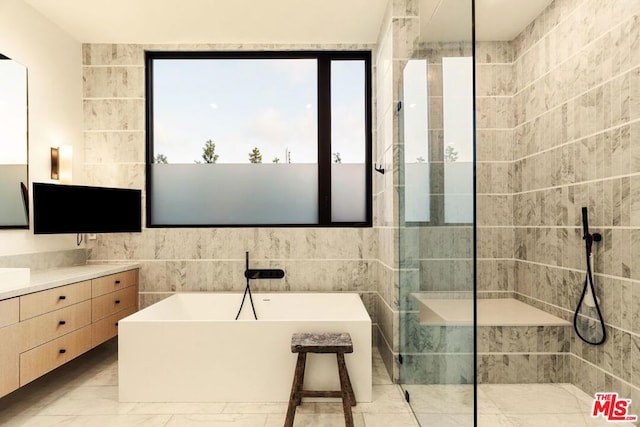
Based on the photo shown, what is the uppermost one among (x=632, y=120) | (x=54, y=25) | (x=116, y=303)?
(x=54, y=25)

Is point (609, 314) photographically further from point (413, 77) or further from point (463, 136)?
point (413, 77)

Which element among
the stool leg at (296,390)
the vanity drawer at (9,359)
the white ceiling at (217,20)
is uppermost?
the white ceiling at (217,20)

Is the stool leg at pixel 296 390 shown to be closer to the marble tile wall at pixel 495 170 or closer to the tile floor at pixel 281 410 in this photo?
the tile floor at pixel 281 410

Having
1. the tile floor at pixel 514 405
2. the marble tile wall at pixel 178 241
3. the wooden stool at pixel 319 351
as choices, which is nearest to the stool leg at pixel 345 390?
the wooden stool at pixel 319 351

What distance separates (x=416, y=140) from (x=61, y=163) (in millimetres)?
2822

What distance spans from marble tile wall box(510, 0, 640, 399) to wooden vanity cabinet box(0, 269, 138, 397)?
3.40 meters

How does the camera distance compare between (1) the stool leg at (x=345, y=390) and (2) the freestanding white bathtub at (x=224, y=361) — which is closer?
(1) the stool leg at (x=345, y=390)

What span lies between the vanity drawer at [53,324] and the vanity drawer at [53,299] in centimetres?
3

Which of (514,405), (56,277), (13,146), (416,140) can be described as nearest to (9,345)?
(56,277)

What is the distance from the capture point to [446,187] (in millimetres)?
1710

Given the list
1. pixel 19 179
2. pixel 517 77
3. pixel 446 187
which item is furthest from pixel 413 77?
pixel 19 179

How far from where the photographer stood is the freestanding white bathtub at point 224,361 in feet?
7.92

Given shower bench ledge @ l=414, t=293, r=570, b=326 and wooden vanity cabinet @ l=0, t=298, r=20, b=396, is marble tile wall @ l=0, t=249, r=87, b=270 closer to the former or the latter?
wooden vanity cabinet @ l=0, t=298, r=20, b=396

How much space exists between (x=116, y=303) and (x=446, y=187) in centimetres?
277
